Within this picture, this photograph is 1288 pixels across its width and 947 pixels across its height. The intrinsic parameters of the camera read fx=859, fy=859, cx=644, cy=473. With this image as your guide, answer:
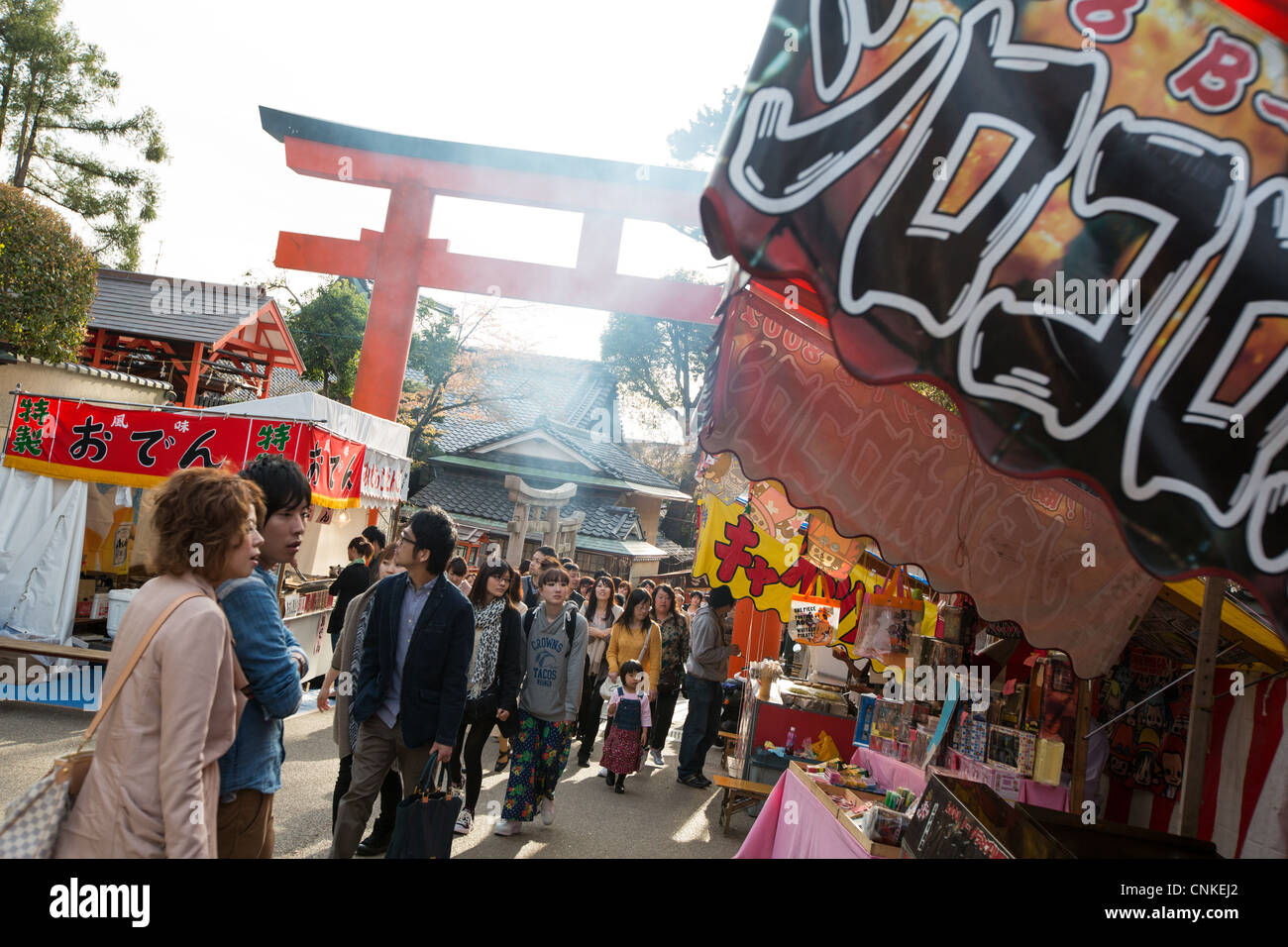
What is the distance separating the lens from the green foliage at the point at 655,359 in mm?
31234

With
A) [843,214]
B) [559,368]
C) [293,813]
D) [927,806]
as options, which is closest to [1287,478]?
[843,214]

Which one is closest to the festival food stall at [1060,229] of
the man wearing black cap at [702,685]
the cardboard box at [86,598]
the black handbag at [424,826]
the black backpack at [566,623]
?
the black handbag at [424,826]

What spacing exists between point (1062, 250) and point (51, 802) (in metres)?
2.81

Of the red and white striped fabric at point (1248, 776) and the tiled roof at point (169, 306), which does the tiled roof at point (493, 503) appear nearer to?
the tiled roof at point (169, 306)

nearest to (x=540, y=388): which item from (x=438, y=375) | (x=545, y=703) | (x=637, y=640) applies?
(x=438, y=375)

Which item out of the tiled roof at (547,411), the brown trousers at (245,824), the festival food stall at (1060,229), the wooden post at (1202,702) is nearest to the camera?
the festival food stall at (1060,229)

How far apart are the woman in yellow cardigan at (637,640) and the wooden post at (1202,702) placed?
5.69 meters

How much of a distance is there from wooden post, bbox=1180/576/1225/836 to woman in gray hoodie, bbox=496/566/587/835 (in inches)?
160

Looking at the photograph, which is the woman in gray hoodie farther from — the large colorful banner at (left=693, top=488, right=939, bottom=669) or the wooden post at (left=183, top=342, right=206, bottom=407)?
the wooden post at (left=183, top=342, right=206, bottom=407)

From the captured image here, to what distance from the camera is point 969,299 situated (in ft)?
6.59

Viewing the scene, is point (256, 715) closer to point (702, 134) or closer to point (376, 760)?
point (376, 760)

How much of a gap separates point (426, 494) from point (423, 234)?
12193 mm
